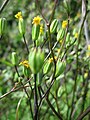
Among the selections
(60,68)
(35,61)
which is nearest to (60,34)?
(60,68)

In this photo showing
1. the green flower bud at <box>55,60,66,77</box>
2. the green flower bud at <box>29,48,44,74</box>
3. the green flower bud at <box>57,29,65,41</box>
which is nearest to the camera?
the green flower bud at <box>29,48,44,74</box>

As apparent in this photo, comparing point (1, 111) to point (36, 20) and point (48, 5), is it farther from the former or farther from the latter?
point (48, 5)

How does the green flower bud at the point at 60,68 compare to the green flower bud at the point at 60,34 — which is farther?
the green flower bud at the point at 60,34

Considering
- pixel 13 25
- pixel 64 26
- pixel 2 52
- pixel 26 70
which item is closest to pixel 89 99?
pixel 64 26

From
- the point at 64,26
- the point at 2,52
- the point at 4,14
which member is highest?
the point at 4,14

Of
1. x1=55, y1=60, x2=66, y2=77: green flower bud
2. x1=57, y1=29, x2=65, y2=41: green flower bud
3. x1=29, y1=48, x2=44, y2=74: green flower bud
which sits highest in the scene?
x1=57, y1=29, x2=65, y2=41: green flower bud

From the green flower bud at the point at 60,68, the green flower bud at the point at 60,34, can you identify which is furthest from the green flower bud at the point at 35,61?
the green flower bud at the point at 60,34

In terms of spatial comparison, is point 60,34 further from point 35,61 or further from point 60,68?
point 35,61

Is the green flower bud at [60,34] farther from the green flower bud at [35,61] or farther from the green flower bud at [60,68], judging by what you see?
the green flower bud at [35,61]

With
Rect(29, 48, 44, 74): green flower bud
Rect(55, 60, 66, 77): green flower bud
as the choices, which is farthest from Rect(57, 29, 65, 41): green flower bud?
Rect(29, 48, 44, 74): green flower bud

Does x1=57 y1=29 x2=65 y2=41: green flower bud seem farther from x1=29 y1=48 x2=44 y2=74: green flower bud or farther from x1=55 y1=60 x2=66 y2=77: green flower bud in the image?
x1=29 y1=48 x2=44 y2=74: green flower bud

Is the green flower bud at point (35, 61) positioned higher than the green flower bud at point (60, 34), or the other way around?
the green flower bud at point (60, 34)
